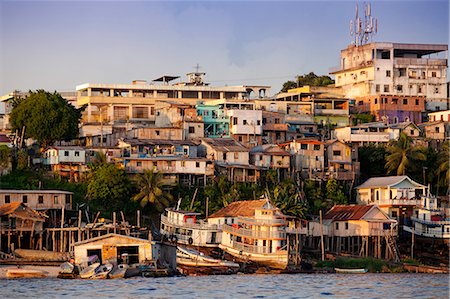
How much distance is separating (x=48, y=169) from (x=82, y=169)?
2.49 m

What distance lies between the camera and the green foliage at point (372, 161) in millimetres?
88875

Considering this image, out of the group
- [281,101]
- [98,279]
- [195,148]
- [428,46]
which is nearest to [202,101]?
[281,101]

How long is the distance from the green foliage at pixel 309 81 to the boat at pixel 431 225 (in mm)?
39887

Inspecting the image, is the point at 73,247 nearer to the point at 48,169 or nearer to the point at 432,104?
the point at 48,169

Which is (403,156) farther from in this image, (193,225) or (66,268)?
(66,268)

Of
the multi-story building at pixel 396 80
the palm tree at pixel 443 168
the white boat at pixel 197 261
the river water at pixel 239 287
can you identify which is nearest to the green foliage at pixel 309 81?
the multi-story building at pixel 396 80

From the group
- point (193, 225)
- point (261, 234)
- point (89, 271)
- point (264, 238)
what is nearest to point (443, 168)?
point (261, 234)

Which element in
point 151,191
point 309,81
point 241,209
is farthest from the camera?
point 309,81

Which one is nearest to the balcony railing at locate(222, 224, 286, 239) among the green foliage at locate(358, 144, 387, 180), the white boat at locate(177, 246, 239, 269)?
the white boat at locate(177, 246, 239, 269)

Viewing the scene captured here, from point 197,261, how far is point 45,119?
2277 cm

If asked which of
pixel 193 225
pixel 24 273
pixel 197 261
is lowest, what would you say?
pixel 24 273

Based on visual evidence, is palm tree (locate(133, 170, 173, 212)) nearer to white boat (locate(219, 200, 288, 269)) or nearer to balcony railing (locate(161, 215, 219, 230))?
balcony railing (locate(161, 215, 219, 230))

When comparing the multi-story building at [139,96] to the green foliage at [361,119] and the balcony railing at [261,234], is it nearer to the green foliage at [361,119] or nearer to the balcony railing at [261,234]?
the green foliage at [361,119]

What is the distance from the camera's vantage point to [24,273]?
61.8 metres
